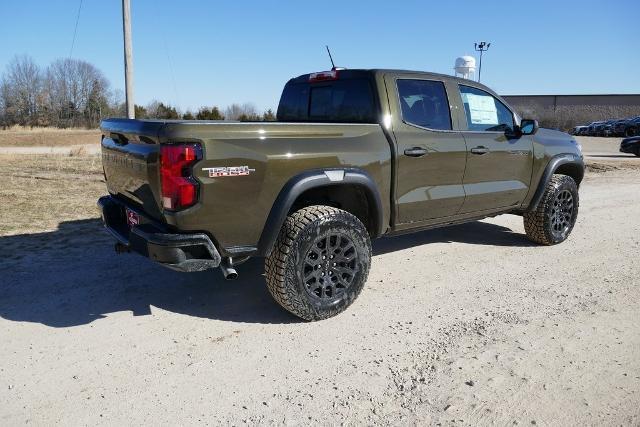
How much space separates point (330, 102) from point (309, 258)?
1.73 meters

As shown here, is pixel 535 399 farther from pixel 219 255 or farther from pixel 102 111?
pixel 102 111

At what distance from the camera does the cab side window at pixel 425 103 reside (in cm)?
448

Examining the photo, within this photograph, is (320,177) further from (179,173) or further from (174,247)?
(174,247)

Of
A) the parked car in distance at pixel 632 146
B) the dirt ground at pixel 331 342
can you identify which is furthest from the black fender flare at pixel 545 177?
the parked car in distance at pixel 632 146

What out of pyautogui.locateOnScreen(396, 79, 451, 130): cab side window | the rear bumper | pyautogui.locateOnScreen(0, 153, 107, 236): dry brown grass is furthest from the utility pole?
the rear bumper

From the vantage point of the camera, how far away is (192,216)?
3.28 meters

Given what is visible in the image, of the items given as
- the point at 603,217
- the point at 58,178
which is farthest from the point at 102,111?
the point at 603,217

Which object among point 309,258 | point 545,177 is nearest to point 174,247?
point 309,258

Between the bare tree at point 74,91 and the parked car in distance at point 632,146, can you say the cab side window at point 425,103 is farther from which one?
the bare tree at point 74,91

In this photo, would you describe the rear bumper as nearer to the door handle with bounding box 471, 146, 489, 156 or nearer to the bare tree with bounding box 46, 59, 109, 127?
the door handle with bounding box 471, 146, 489, 156

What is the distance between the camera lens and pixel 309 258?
12.4 feet

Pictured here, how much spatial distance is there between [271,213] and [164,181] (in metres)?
0.74

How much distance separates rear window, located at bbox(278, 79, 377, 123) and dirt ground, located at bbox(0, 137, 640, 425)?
152 cm

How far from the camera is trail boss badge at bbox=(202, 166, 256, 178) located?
325 cm
